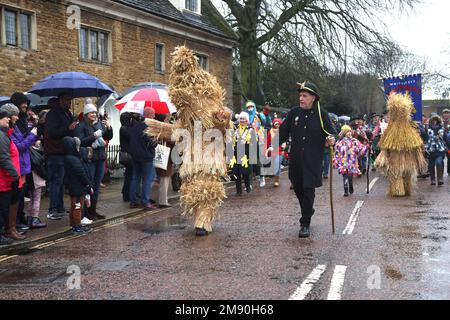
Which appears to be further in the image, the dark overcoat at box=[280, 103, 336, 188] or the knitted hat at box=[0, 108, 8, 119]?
the dark overcoat at box=[280, 103, 336, 188]

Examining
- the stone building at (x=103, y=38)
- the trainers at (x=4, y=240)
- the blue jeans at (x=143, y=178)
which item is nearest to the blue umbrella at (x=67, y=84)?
the blue jeans at (x=143, y=178)

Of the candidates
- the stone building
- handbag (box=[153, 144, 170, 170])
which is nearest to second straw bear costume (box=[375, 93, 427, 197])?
handbag (box=[153, 144, 170, 170])

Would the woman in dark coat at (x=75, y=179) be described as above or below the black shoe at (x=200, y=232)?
above

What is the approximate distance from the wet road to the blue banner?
7285mm

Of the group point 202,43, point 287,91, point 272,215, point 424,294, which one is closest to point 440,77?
point 287,91

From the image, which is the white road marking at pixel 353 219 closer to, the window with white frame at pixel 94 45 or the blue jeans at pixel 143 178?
the blue jeans at pixel 143 178

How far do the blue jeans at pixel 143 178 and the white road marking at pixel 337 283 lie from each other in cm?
540

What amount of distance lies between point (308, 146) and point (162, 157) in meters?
3.65

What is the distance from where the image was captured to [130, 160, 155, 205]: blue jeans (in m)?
10.5

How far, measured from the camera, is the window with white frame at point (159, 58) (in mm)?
21750

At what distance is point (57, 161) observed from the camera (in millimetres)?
9102

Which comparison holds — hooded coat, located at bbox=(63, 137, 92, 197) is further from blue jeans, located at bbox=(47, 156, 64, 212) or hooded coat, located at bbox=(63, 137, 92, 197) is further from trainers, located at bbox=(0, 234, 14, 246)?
trainers, located at bbox=(0, 234, 14, 246)

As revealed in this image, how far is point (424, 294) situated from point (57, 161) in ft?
21.0
